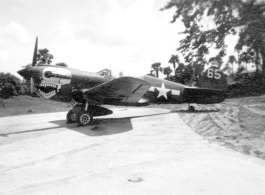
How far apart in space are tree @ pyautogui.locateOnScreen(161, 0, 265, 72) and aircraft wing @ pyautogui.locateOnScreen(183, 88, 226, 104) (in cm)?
886

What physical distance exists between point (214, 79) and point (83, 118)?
677cm

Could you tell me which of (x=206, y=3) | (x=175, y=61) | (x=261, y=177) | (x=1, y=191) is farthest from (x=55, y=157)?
(x=175, y=61)

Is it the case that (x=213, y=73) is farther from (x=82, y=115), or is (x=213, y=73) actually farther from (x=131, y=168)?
(x=131, y=168)

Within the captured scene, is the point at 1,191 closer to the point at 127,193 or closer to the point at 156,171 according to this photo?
the point at 127,193

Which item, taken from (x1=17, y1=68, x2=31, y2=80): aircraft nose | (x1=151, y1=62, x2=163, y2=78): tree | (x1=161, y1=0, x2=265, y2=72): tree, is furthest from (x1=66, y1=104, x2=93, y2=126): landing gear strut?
(x1=151, y1=62, x2=163, y2=78): tree

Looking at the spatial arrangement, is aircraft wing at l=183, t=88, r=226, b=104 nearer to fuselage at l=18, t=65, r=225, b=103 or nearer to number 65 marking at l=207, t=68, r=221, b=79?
number 65 marking at l=207, t=68, r=221, b=79

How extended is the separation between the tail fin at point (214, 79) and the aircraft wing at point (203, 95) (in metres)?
0.28

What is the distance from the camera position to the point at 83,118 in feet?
24.5

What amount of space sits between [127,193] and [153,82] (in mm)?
7665

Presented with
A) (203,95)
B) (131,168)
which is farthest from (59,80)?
(203,95)

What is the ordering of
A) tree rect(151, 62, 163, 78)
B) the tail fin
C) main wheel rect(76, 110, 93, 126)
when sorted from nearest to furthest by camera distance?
main wheel rect(76, 110, 93, 126)
the tail fin
tree rect(151, 62, 163, 78)

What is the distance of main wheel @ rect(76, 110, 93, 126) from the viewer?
7415 mm

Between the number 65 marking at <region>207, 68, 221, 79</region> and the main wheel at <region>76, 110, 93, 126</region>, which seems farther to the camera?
the number 65 marking at <region>207, 68, 221, 79</region>

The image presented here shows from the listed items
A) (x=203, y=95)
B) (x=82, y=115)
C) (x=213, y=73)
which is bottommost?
(x=82, y=115)
